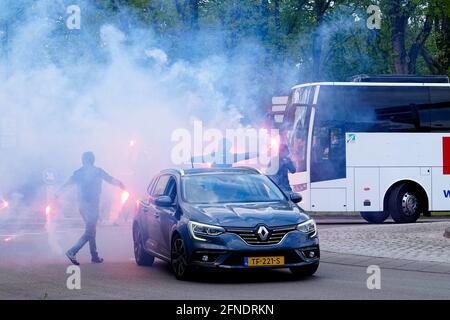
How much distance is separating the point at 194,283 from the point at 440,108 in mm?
16668

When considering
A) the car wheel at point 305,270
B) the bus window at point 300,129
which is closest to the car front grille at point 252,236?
the car wheel at point 305,270

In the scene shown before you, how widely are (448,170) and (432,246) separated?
33.7ft

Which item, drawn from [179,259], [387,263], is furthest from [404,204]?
[179,259]

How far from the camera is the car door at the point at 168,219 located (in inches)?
574

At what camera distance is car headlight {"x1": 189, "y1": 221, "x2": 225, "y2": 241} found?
13609 millimetres

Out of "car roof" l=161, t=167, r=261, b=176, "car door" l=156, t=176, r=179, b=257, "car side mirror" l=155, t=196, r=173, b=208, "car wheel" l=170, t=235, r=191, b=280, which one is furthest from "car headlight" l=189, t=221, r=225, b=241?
"car roof" l=161, t=167, r=261, b=176

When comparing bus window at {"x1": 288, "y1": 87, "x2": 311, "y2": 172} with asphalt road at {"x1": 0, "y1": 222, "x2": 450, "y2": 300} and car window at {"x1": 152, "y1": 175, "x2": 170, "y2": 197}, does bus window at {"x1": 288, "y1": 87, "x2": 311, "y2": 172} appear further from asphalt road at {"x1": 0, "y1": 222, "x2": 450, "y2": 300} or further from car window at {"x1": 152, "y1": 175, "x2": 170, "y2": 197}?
car window at {"x1": 152, "y1": 175, "x2": 170, "y2": 197}

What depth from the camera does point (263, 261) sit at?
44.3 ft

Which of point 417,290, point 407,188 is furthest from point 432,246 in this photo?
point 407,188

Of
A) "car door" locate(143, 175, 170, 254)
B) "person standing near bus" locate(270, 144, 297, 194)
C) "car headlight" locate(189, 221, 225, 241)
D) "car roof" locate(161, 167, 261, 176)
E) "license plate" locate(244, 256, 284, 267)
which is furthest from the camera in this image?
"person standing near bus" locate(270, 144, 297, 194)

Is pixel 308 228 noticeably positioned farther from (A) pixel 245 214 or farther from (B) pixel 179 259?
(B) pixel 179 259

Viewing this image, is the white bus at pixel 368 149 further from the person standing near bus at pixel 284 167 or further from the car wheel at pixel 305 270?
the car wheel at pixel 305 270
